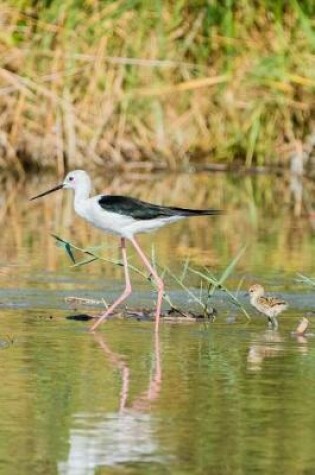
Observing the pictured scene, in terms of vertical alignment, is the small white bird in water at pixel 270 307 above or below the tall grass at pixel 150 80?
below

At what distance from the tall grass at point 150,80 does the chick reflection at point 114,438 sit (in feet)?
44.4

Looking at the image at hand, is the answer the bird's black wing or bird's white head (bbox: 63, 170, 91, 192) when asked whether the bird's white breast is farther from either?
bird's white head (bbox: 63, 170, 91, 192)

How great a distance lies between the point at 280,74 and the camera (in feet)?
69.4

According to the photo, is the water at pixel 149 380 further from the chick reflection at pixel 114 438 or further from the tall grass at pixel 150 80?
the tall grass at pixel 150 80

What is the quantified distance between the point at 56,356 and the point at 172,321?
59.2 inches

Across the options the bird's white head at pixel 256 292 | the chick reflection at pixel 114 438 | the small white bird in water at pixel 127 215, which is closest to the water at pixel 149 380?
the chick reflection at pixel 114 438

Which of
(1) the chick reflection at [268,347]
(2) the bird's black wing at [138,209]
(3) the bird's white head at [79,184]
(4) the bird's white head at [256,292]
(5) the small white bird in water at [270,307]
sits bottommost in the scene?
(1) the chick reflection at [268,347]

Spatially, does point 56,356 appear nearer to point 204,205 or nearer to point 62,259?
point 62,259

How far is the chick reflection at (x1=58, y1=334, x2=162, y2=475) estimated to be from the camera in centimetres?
621

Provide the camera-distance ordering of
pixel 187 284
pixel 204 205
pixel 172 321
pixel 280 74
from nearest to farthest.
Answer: pixel 172 321, pixel 187 284, pixel 204 205, pixel 280 74

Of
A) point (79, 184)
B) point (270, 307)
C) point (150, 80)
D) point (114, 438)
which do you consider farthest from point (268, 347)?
point (150, 80)

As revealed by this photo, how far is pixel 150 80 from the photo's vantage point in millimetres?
21469

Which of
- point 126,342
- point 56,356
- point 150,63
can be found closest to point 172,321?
point 126,342

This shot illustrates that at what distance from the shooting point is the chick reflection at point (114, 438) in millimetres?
6215
